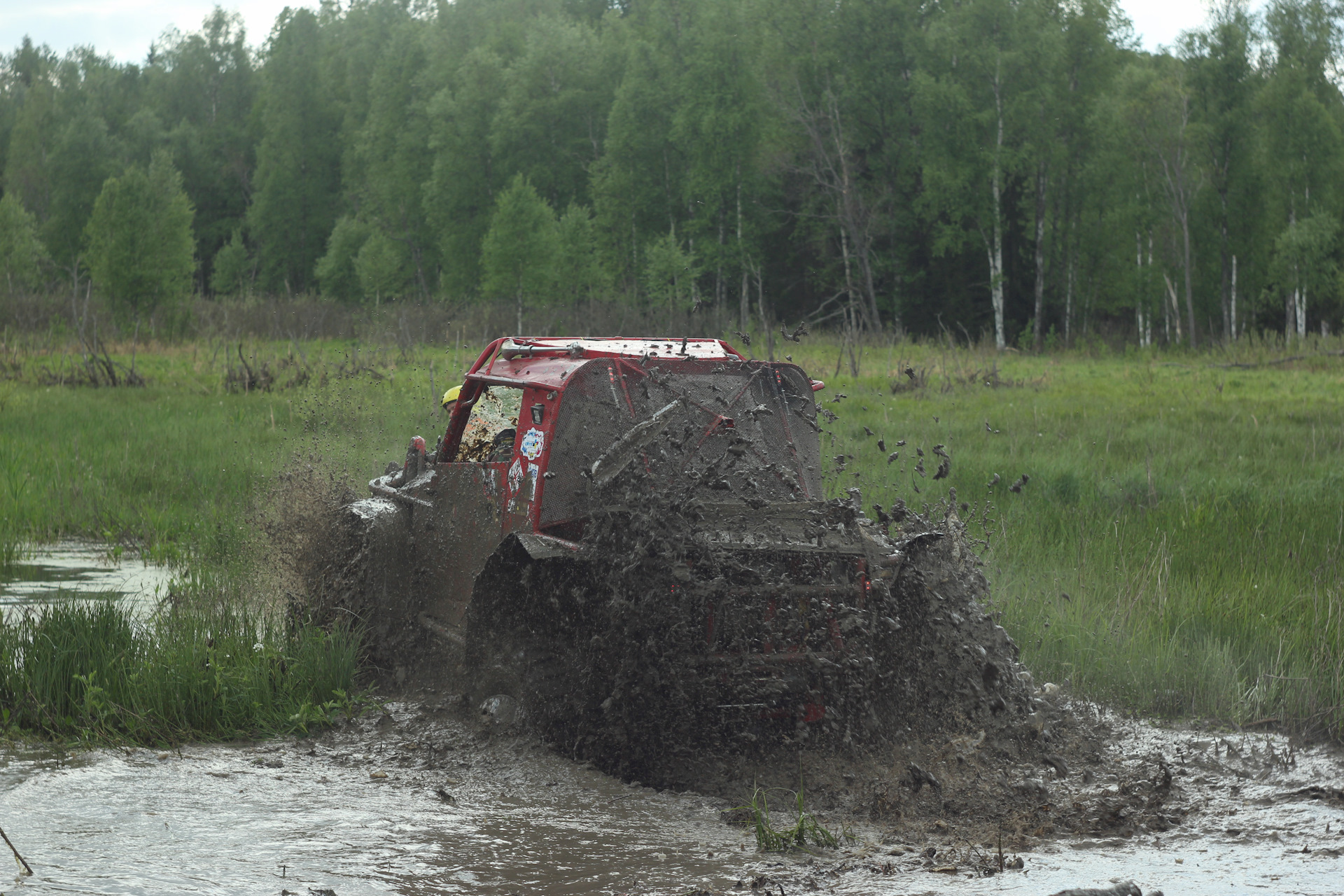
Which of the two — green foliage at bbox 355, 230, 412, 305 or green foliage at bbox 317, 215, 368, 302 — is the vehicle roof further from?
green foliage at bbox 317, 215, 368, 302

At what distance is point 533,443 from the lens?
587 cm

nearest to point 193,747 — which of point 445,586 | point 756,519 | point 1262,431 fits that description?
point 445,586

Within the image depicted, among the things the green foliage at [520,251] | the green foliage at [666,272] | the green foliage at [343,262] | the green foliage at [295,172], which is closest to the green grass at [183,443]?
the green foliage at [666,272]

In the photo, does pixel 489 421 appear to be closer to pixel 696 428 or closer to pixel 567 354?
pixel 567 354

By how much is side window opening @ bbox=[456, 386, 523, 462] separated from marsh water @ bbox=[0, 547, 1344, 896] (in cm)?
177

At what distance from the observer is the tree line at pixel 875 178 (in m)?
44.0

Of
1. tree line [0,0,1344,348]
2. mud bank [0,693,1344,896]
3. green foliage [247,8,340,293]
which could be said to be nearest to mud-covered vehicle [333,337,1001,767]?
mud bank [0,693,1344,896]

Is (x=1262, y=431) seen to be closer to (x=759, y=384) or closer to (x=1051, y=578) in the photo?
(x=1051, y=578)

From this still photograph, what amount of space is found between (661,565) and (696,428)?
937mm

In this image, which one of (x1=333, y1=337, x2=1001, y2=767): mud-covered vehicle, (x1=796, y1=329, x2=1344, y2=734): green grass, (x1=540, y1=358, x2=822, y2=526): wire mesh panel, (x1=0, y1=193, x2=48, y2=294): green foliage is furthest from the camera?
(x1=0, y1=193, x2=48, y2=294): green foliage

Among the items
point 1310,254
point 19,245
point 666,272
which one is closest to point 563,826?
point 666,272

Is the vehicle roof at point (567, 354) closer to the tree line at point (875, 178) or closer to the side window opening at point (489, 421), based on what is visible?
the side window opening at point (489, 421)

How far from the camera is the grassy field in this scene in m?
7.42

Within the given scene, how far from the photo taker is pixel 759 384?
20.5 ft
